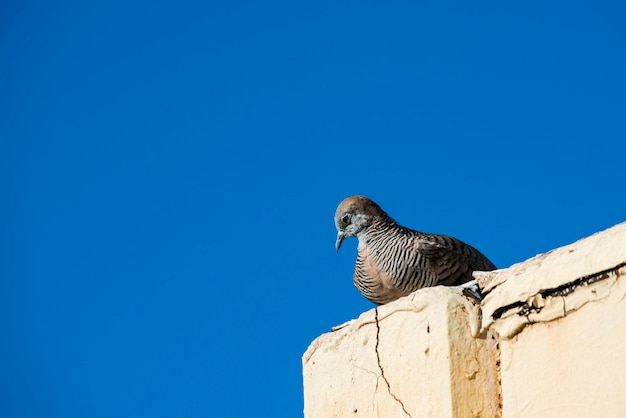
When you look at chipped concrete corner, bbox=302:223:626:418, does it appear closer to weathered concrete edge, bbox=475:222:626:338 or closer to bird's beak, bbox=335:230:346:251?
weathered concrete edge, bbox=475:222:626:338

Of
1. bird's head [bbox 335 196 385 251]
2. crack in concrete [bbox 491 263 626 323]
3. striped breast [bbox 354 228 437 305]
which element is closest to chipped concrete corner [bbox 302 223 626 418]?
crack in concrete [bbox 491 263 626 323]

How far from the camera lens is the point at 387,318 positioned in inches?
166

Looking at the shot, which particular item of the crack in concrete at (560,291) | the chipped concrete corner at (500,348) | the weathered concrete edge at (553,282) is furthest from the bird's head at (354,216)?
the crack in concrete at (560,291)

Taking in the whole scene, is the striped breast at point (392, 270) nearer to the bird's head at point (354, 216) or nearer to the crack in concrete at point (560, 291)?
the bird's head at point (354, 216)

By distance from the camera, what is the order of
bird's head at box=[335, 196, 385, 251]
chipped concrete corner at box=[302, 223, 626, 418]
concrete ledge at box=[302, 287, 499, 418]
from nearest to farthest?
1. chipped concrete corner at box=[302, 223, 626, 418]
2. concrete ledge at box=[302, 287, 499, 418]
3. bird's head at box=[335, 196, 385, 251]

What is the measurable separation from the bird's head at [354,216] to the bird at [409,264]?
26cm

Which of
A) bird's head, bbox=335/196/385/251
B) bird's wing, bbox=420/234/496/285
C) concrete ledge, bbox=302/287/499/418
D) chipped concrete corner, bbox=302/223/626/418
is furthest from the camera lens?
bird's head, bbox=335/196/385/251

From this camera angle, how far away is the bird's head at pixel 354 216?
23.8 ft

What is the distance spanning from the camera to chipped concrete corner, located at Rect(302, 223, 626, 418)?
3412 mm

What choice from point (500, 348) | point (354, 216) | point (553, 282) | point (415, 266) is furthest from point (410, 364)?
point (354, 216)

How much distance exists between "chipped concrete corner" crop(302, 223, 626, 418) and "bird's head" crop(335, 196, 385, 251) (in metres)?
2.78

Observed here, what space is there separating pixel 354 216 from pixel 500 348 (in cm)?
351

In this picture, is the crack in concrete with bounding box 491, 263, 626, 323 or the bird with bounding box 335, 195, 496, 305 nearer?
the crack in concrete with bounding box 491, 263, 626, 323

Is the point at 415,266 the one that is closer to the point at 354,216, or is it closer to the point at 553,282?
the point at 354,216
